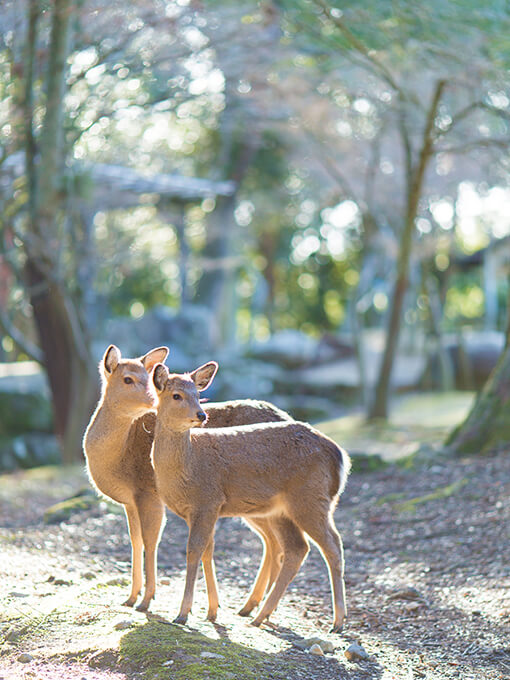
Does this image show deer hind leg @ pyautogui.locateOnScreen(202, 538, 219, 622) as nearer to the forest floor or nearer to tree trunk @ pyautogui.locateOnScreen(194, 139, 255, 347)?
the forest floor

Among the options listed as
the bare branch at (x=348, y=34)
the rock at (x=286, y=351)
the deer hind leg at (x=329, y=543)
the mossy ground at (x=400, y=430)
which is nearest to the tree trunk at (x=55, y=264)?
the bare branch at (x=348, y=34)

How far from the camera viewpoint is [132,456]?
5.33 meters

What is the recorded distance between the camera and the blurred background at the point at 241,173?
11.9 meters

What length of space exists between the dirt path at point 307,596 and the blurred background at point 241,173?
195 cm

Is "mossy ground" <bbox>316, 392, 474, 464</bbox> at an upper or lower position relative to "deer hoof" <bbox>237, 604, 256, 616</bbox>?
lower

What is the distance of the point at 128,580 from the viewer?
6.22 m

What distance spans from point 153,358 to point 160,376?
57cm

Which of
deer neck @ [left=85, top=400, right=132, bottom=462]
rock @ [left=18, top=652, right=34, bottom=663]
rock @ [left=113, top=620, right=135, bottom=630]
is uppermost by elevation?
deer neck @ [left=85, top=400, right=132, bottom=462]

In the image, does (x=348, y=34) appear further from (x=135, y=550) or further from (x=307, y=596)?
(x=135, y=550)

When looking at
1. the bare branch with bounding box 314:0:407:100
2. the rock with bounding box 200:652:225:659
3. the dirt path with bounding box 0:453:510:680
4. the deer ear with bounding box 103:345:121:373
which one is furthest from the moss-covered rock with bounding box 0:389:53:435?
the rock with bounding box 200:652:225:659

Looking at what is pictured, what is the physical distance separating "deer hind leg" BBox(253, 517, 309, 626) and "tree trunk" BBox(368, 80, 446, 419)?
365 inches

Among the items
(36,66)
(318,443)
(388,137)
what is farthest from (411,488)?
(388,137)

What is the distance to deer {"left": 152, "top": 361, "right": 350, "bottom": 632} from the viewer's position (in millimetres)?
4836

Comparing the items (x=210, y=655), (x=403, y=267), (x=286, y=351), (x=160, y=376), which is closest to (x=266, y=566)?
(x=210, y=655)
